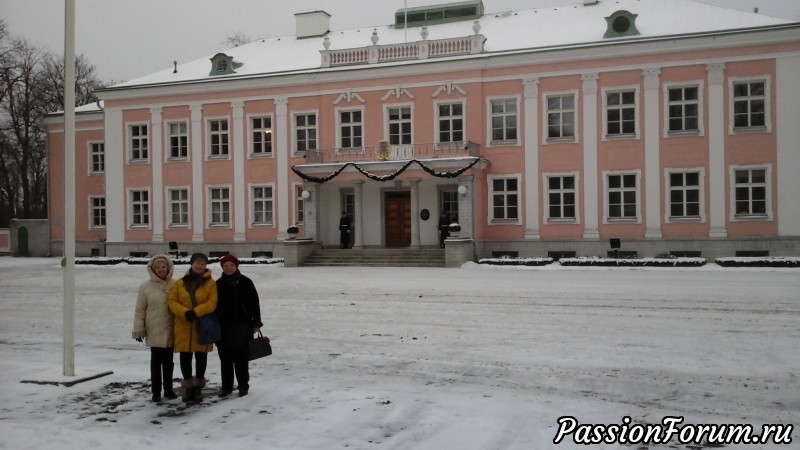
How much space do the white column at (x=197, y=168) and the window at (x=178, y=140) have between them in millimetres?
577

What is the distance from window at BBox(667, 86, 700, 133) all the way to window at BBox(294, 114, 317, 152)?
50.2ft

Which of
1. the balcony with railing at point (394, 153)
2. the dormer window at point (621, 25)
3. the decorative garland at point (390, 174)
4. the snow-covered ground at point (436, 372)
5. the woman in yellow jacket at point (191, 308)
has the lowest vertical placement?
the snow-covered ground at point (436, 372)

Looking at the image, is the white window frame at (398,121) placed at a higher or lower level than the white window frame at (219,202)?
higher

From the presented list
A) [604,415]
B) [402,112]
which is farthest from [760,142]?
[604,415]

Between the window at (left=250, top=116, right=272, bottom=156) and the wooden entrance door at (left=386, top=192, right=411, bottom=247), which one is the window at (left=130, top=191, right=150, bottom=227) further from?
the wooden entrance door at (left=386, top=192, right=411, bottom=247)

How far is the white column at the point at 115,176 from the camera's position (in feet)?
121

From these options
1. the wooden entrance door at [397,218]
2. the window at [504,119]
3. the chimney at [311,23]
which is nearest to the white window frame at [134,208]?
the chimney at [311,23]

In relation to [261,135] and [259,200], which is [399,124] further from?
[259,200]

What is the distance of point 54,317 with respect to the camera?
14430mm

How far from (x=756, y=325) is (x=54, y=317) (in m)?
12.8

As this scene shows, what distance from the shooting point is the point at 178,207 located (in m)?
36.2

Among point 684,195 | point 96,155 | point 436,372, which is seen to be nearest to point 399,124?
point 684,195

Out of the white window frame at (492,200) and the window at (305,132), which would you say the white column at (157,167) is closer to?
the window at (305,132)

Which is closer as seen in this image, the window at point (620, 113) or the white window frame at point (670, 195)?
the white window frame at point (670, 195)
